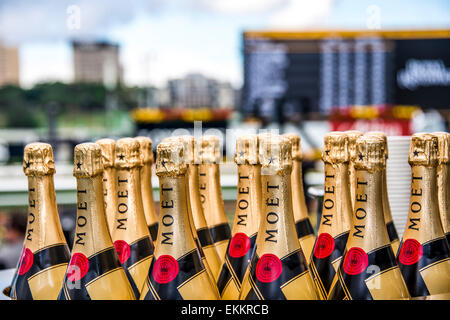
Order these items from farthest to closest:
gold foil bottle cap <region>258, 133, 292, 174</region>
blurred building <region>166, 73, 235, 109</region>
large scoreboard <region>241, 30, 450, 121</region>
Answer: large scoreboard <region>241, 30, 450, 121</region>, blurred building <region>166, 73, 235, 109</region>, gold foil bottle cap <region>258, 133, 292, 174</region>

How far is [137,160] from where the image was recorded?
0.67 metres

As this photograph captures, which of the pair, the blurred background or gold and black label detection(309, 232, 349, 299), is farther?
the blurred background

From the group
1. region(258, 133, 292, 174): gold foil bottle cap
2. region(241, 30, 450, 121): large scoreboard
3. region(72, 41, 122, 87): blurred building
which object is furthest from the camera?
region(241, 30, 450, 121): large scoreboard

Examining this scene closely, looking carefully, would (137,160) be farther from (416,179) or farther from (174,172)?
(416,179)

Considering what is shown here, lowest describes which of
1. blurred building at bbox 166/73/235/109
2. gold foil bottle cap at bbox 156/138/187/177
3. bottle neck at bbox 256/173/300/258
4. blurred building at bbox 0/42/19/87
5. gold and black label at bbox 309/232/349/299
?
gold and black label at bbox 309/232/349/299

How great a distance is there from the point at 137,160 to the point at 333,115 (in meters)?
2.64

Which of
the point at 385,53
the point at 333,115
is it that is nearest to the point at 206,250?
the point at 333,115

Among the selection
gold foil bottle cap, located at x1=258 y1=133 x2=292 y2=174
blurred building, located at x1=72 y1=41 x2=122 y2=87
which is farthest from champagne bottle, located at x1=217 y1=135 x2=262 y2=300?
blurred building, located at x1=72 y1=41 x2=122 y2=87

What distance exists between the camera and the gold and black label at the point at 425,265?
2.10 feet

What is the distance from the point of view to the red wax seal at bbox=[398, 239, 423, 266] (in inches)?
25.8

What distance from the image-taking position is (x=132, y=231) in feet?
2.36

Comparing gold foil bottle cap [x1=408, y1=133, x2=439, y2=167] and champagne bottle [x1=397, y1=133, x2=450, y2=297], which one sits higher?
gold foil bottle cap [x1=408, y1=133, x2=439, y2=167]

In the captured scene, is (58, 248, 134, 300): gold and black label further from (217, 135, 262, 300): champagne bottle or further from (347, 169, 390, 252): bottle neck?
(347, 169, 390, 252): bottle neck

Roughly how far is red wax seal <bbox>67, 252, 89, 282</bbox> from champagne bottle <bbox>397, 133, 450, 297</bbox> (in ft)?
1.39
